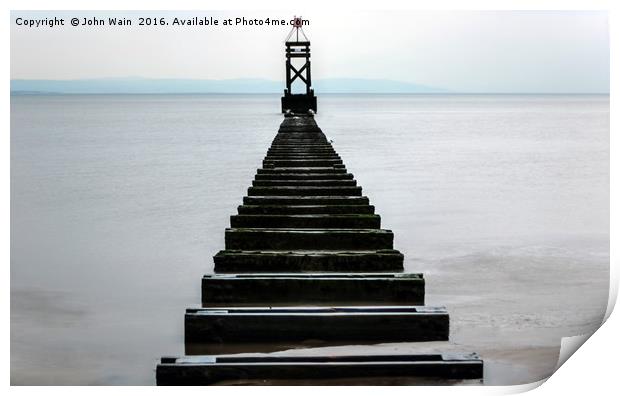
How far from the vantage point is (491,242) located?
10.6 meters

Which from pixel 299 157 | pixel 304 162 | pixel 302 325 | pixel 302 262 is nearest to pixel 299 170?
pixel 304 162

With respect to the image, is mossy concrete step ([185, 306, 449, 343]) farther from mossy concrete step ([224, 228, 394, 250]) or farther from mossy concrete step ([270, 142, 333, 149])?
mossy concrete step ([270, 142, 333, 149])

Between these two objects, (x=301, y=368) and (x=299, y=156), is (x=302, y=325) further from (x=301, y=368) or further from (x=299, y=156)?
(x=299, y=156)

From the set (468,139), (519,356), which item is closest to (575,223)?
(519,356)

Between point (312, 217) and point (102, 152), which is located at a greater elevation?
point (102, 152)

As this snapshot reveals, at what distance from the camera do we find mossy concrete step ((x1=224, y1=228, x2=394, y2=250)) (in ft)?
22.8

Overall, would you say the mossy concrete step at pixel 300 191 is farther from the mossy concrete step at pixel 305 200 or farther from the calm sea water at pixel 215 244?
the calm sea water at pixel 215 244

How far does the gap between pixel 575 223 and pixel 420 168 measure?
9078 millimetres

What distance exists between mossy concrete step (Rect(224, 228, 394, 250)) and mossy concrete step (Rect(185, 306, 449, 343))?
1.79m

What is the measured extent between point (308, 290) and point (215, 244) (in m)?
4.75

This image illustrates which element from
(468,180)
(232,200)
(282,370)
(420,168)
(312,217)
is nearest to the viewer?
(282,370)

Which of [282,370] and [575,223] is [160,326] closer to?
[282,370]

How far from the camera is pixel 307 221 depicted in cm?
752

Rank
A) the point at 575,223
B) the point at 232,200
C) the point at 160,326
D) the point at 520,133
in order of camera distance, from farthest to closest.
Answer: the point at 520,133 → the point at 232,200 → the point at 575,223 → the point at 160,326
